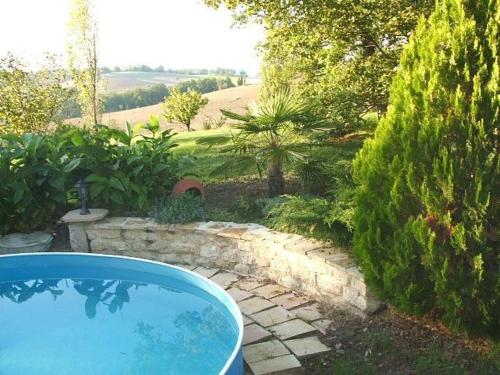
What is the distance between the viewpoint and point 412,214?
9.68 ft

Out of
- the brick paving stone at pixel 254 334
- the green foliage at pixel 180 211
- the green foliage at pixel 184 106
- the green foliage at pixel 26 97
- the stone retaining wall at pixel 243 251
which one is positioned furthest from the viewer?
the green foliage at pixel 184 106

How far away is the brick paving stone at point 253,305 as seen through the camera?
147 inches

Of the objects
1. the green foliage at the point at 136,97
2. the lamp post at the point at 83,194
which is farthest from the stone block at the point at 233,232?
the green foliage at the point at 136,97

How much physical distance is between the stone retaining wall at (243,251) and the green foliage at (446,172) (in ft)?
1.80

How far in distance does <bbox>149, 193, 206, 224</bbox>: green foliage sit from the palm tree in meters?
0.50

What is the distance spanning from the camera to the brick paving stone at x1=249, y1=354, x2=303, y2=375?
2.83 metres

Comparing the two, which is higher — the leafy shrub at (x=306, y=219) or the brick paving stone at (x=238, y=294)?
the leafy shrub at (x=306, y=219)

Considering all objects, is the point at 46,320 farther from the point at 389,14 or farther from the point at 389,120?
the point at 389,14

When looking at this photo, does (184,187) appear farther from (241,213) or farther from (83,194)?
(83,194)

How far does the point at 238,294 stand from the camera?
4086mm

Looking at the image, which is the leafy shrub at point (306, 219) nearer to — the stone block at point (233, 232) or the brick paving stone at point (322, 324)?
the stone block at point (233, 232)

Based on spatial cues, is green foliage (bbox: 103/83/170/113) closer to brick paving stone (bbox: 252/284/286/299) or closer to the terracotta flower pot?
the terracotta flower pot

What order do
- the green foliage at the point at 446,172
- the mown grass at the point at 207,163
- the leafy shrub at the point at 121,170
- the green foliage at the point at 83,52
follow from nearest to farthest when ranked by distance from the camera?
the green foliage at the point at 446,172
the leafy shrub at the point at 121,170
the mown grass at the point at 207,163
the green foliage at the point at 83,52

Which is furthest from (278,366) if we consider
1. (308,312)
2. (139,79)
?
(139,79)
